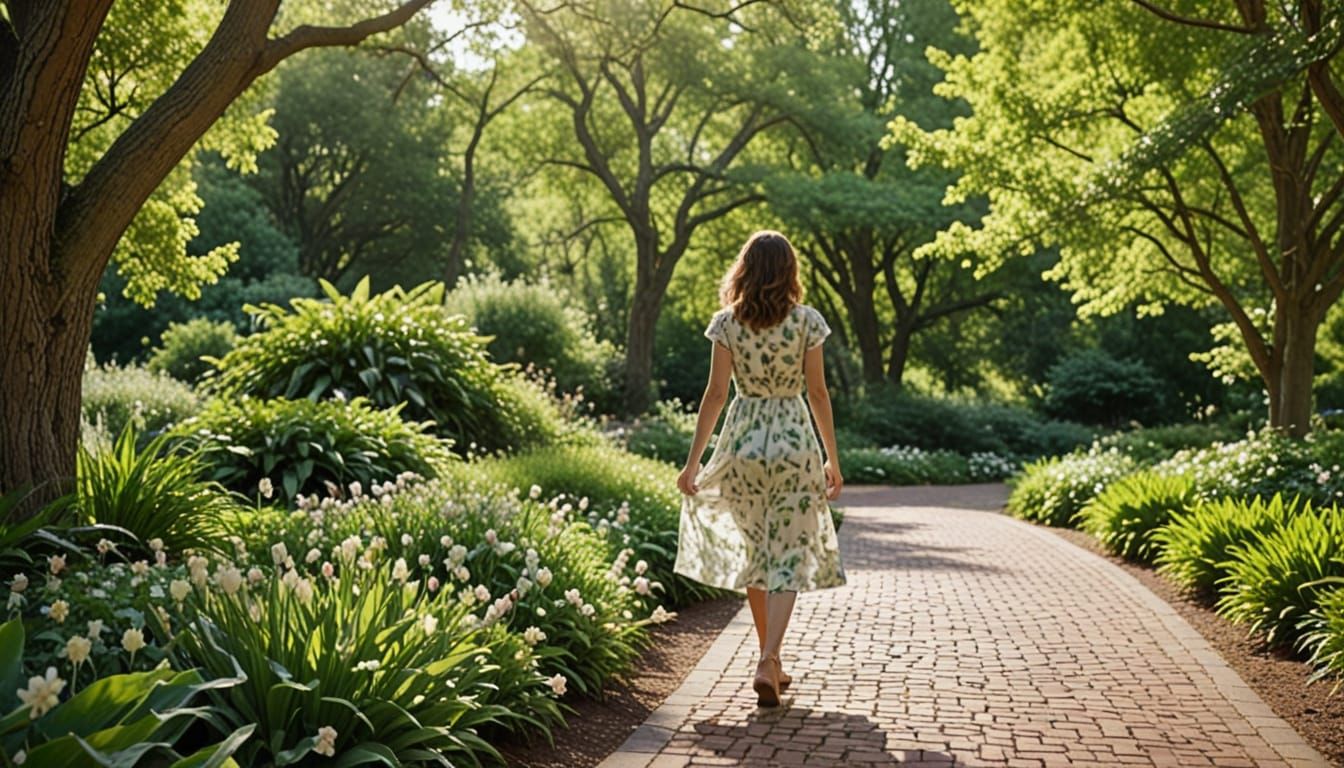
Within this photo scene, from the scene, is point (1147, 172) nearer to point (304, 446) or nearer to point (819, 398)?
point (819, 398)

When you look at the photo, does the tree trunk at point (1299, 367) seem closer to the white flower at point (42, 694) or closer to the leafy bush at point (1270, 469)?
the leafy bush at point (1270, 469)

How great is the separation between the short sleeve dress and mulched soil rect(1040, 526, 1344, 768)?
216 centimetres

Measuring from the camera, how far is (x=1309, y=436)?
13773 mm

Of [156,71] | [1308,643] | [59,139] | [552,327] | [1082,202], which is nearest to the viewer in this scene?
[59,139]

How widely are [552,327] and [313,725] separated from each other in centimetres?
1994

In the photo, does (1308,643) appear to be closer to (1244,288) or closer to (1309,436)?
(1309,436)

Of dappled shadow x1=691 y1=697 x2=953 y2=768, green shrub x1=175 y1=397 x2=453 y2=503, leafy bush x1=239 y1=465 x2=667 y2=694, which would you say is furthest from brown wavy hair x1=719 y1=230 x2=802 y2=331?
green shrub x1=175 y1=397 x2=453 y2=503

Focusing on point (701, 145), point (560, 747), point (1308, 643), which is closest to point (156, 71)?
point (560, 747)

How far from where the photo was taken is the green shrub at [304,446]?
9808 mm

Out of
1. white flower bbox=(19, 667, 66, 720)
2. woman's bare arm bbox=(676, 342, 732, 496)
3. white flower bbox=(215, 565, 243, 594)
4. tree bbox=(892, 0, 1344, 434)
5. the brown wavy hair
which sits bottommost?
white flower bbox=(19, 667, 66, 720)

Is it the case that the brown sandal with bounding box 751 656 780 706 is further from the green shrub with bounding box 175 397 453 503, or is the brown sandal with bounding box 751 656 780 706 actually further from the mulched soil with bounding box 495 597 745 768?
the green shrub with bounding box 175 397 453 503

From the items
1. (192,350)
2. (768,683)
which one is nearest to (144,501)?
(768,683)

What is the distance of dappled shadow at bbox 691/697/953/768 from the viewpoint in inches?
193

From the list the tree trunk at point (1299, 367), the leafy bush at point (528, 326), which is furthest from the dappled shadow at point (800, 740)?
the leafy bush at point (528, 326)
